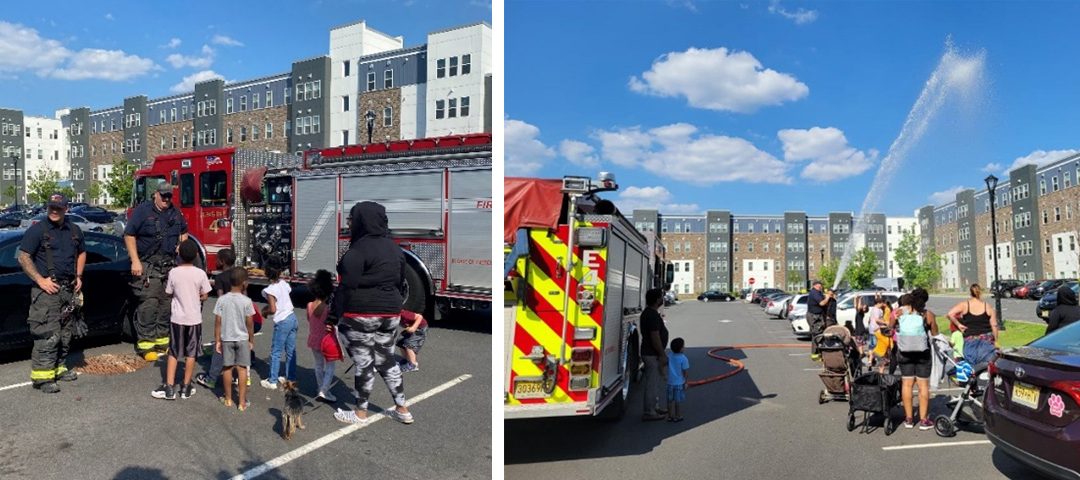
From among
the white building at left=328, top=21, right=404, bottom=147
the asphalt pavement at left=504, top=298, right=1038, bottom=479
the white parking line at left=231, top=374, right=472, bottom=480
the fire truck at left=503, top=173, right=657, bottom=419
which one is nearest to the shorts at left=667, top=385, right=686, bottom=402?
the asphalt pavement at left=504, top=298, right=1038, bottom=479

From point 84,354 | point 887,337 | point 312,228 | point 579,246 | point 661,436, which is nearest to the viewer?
point 312,228

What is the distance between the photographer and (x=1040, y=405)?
361 cm

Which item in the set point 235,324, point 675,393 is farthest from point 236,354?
point 675,393

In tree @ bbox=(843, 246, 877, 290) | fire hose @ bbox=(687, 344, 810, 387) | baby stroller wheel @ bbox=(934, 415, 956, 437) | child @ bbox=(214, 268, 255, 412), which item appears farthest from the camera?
tree @ bbox=(843, 246, 877, 290)

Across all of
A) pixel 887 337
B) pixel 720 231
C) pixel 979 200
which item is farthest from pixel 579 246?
pixel 720 231

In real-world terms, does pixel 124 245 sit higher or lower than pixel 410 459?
higher

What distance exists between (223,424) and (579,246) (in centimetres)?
238

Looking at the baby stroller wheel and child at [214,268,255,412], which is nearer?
child at [214,268,255,412]

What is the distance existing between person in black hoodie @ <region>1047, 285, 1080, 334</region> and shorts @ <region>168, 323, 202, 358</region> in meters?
6.38

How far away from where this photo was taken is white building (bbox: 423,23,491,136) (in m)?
2.22

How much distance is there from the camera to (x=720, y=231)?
81750mm

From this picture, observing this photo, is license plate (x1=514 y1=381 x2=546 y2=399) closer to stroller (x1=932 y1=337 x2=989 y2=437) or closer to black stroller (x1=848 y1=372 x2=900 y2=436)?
black stroller (x1=848 y1=372 x2=900 y2=436)

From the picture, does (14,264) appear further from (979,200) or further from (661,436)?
(979,200)

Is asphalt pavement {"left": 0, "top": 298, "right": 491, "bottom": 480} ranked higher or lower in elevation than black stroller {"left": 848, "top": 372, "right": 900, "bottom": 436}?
higher
